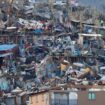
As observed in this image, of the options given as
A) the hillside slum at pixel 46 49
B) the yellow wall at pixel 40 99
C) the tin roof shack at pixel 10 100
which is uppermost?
the hillside slum at pixel 46 49

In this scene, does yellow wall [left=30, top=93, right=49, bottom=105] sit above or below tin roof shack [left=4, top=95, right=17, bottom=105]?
above

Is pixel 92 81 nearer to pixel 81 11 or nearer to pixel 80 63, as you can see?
pixel 80 63

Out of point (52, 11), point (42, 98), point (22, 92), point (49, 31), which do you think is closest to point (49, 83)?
point (22, 92)


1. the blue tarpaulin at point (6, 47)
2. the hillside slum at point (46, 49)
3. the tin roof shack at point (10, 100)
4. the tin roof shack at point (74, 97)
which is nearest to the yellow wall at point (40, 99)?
the tin roof shack at point (74, 97)

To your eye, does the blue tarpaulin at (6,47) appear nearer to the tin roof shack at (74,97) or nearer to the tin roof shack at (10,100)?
the tin roof shack at (10,100)

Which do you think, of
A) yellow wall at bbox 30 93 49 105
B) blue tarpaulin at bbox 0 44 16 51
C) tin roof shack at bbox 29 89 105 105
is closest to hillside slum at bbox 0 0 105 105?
blue tarpaulin at bbox 0 44 16 51

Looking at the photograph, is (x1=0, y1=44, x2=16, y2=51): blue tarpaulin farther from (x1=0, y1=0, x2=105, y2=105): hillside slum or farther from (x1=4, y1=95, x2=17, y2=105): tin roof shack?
(x1=4, y1=95, x2=17, y2=105): tin roof shack
